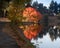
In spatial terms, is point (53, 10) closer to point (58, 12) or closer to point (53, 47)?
point (58, 12)

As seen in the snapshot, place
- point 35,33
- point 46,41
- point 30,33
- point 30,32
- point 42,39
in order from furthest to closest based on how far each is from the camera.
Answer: point 35,33, point 30,32, point 30,33, point 42,39, point 46,41

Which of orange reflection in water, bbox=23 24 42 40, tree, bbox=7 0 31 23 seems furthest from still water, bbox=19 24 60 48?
tree, bbox=7 0 31 23

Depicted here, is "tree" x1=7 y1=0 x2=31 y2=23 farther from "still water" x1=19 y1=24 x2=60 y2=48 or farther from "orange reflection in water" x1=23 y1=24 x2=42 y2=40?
"still water" x1=19 y1=24 x2=60 y2=48

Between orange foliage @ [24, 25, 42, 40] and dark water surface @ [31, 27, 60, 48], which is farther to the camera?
orange foliage @ [24, 25, 42, 40]

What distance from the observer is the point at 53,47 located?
64.1 feet

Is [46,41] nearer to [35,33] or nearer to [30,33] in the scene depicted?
[30,33]

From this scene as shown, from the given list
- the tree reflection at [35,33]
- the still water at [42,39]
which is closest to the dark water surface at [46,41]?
the still water at [42,39]

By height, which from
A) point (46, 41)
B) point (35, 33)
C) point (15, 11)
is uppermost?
point (15, 11)

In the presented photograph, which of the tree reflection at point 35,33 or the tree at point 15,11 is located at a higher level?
the tree at point 15,11

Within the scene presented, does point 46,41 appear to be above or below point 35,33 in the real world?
above

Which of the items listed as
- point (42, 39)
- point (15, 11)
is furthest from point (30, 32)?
point (15, 11)

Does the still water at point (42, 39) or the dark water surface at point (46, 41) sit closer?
the dark water surface at point (46, 41)

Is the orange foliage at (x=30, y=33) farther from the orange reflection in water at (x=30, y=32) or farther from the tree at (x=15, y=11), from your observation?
the tree at (x=15, y=11)

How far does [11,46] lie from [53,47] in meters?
7.87
